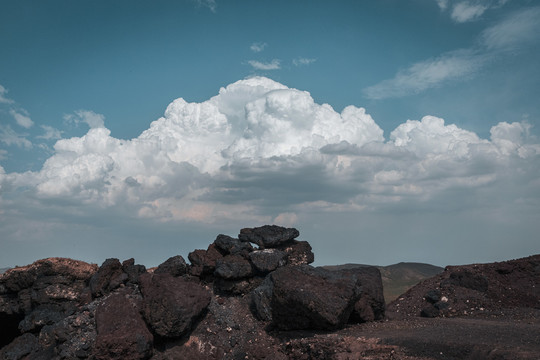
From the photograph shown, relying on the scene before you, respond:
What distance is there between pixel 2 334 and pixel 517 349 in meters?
32.0

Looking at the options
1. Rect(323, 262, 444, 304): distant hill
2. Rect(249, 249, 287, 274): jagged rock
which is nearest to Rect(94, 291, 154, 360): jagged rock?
Rect(249, 249, 287, 274): jagged rock

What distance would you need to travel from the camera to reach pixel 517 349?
571 inches

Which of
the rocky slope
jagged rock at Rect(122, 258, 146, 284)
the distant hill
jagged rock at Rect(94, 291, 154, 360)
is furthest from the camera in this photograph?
the distant hill

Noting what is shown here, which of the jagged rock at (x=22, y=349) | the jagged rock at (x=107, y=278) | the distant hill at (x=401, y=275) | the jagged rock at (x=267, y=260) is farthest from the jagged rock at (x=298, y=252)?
the distant hill at (x=401, y=275)

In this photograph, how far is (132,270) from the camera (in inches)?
1034

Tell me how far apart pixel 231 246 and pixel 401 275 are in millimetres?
69324

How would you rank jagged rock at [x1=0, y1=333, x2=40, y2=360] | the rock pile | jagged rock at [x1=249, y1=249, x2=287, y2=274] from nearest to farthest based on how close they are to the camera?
the rock pile
jagged rock at [x1=0, y1=333, x2=40, y2=360]
jagged rock at [x1=249, y1=249, x2=287, y2=274]

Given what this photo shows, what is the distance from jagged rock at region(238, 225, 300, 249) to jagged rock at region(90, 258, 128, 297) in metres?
7.84

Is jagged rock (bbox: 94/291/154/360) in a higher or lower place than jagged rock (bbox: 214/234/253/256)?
lower

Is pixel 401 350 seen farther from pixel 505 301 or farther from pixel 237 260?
pixel 505 301

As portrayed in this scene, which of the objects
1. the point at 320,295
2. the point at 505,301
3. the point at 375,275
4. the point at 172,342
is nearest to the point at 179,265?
the point at 172,342

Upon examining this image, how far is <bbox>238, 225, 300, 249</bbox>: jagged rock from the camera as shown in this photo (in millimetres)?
27797

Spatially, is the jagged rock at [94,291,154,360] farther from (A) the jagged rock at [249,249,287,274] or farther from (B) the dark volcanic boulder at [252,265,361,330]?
(A) the jagged rock at [249,249,287,274]

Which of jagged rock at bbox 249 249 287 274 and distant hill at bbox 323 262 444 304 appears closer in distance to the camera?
jagged rock at bbox 249 249 287 274
